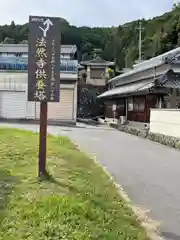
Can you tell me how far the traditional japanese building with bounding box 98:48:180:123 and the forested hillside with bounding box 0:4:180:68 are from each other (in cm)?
1302

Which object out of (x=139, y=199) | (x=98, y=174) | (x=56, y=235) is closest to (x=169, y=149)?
(x=98, y=174)

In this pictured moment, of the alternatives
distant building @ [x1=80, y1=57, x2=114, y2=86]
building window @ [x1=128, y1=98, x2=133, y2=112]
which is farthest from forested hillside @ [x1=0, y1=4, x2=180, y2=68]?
building window @ [x1=128, y1=98, x2=133, y2=112]

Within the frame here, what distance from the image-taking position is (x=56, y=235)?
4.59 metres

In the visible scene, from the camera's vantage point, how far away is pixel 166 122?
1925 centimetres

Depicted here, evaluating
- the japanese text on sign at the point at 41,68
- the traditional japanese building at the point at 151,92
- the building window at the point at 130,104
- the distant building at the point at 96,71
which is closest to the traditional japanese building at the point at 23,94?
the traditional japanese building at the point at 151,92

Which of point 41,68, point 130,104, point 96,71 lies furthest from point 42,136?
point 96,71

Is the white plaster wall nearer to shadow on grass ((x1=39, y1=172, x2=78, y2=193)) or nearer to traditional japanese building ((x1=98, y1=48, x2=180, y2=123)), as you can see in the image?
traditional japanese building ((x1=98, y1=48, x2=180, y2=123))

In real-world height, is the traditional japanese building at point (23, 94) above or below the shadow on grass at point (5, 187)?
above

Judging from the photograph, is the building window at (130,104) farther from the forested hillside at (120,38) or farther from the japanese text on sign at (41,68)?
the japanese text on sign at (41,68)

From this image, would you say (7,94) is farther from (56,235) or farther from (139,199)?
(56,235)

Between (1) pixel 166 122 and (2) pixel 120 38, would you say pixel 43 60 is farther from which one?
(2) pixel 120 38

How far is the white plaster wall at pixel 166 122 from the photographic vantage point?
17.9 meters

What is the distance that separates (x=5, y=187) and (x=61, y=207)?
168 cm

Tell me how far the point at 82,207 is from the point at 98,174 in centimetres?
395
